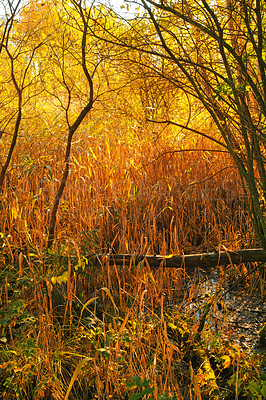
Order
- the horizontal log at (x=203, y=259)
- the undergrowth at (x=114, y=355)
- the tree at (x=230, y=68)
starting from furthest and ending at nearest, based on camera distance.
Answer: the horizontal log at (x=203, y=259)
the tree at (x=230, y=68)
the undergrowth at (x=114, y=355)

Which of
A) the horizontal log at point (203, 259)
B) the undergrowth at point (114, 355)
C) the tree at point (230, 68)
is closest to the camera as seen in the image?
the undergrowth at point (114, 355)

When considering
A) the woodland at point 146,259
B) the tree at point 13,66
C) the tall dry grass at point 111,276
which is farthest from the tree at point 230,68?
the tree at point 13,66

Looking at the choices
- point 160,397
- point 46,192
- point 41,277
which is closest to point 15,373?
point 41,277

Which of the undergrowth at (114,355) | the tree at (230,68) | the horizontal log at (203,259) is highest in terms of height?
the tree at (230,68)

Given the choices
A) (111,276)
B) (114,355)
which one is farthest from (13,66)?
(114,355)

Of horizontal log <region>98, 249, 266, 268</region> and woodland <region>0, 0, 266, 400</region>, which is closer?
woodland <region>0, 0, 266, 400</region>

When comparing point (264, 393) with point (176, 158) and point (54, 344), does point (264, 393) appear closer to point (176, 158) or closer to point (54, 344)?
point (54, 344)

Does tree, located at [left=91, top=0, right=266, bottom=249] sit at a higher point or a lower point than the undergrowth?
higher

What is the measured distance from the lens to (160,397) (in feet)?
3.98

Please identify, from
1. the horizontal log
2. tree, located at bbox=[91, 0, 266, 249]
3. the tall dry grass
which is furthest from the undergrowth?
tree, located at bbox=[91, 0, 266, 249]

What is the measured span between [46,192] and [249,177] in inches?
67.4

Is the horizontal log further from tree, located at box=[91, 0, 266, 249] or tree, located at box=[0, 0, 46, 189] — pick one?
tree, located at box=[0, 0, 46, 189]

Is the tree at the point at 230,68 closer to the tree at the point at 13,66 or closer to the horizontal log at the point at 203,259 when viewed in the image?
the horizontal log at the point at 203,259

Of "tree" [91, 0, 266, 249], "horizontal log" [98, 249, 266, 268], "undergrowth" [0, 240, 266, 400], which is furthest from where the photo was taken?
"horizontal log" [98, 249, 266, 268]
